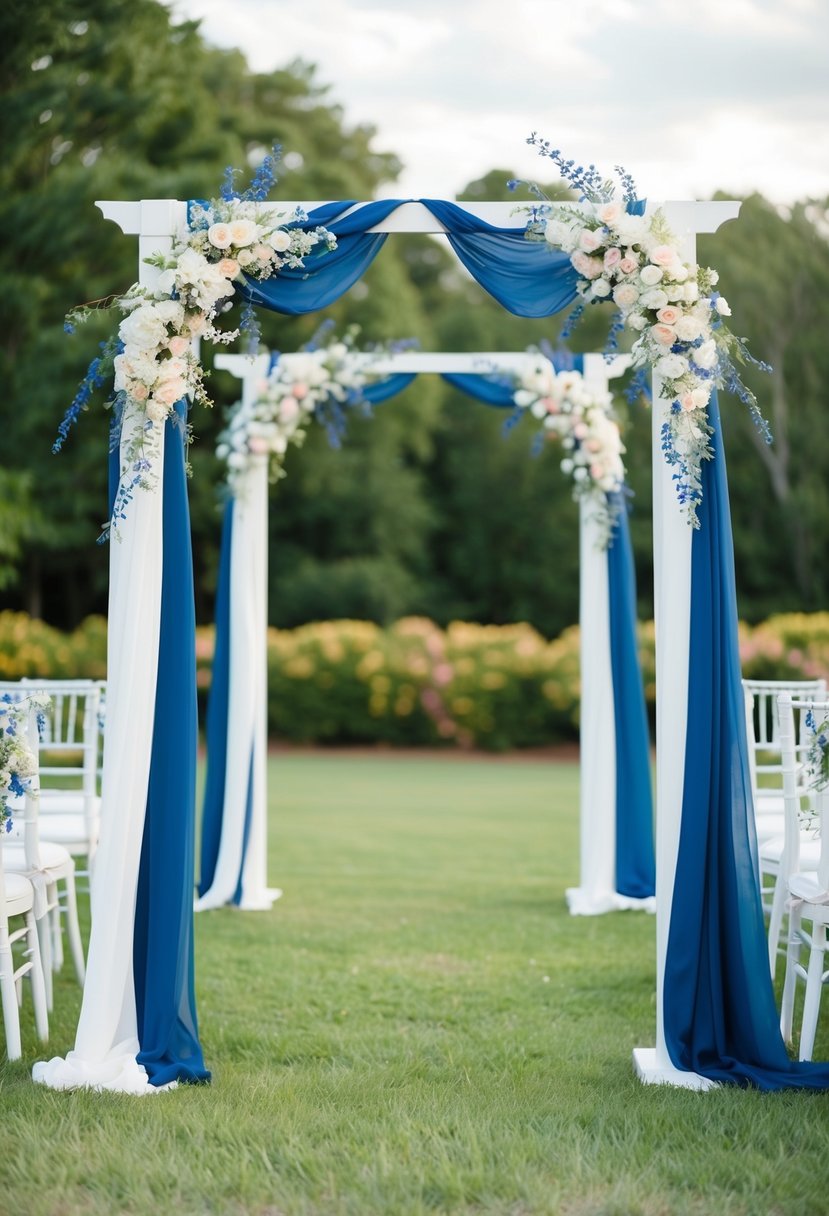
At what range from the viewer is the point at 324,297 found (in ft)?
13.3

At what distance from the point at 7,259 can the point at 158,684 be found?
14.0m

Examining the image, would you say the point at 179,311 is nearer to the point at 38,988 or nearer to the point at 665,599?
the point at 665,599

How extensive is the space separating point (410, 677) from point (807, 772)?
11.9 meters

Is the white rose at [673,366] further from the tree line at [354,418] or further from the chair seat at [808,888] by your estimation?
the tree line at [354,418]

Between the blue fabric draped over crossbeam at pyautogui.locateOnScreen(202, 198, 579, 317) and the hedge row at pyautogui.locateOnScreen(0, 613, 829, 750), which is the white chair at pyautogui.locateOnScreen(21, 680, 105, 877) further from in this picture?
the hedge row at pyautogui.locateOnScreen(0, 613, 829, 750)

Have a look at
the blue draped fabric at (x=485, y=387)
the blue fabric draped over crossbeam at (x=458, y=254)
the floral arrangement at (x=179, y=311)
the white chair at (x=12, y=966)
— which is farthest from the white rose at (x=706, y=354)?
the blue draped fabric at (x=485, y=387)

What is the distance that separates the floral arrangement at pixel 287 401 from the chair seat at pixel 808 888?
12.7 ft

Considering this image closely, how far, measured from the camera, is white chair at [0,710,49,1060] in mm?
3846

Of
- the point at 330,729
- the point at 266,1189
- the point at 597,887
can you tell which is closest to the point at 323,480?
the point at 330,729

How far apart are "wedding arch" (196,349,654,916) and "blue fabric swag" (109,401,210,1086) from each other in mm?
2756

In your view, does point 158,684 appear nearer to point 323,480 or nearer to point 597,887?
point 597,887

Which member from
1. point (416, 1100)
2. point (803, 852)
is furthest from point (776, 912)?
point (416, 1100)

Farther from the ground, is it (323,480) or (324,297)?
(323,480)

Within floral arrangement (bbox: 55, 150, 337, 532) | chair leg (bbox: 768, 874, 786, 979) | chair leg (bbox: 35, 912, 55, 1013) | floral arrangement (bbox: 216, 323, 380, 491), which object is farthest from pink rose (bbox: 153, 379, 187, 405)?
floral arrangement (bbox: 216, 323, 380, 491)
